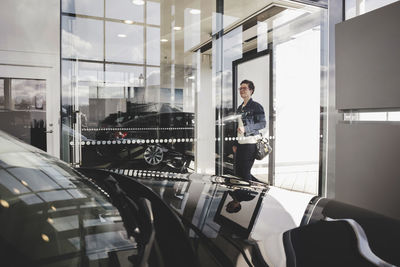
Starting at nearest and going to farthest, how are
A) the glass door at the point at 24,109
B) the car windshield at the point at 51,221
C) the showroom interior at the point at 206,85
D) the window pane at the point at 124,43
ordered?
the car windshield at the point at 51,221 < the showroom interior at the point at 206,85 < the glass door at the point at 24,109 < the window pane at the point at 124,43

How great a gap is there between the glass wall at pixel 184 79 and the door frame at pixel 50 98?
0.10m

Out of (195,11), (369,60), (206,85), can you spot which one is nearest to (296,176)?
(206,85)

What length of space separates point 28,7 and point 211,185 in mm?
2892

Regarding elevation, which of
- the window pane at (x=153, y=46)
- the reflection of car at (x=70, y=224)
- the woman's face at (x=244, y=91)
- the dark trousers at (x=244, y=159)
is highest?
the window pane at (x=153, y=46)

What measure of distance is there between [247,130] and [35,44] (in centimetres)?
257

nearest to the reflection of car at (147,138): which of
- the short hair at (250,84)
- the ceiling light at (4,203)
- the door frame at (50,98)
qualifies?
the door frame at (50,98)

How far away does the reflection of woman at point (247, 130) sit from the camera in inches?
146

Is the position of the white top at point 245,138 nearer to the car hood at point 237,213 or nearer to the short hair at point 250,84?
the short hair at point 250,84

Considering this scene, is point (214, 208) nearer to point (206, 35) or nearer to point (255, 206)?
point (255, 206)

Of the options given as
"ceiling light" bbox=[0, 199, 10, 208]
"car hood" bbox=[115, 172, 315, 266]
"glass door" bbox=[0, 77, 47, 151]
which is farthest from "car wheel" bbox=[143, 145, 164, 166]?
"ceiling light" bbox=[0, 199, 10, 208]

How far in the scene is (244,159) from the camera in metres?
3.73

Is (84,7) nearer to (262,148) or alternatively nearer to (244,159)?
(244,159)

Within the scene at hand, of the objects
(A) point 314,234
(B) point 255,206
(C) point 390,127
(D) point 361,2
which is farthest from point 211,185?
(D) point 361,2

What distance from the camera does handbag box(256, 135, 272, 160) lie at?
12.5 ft
